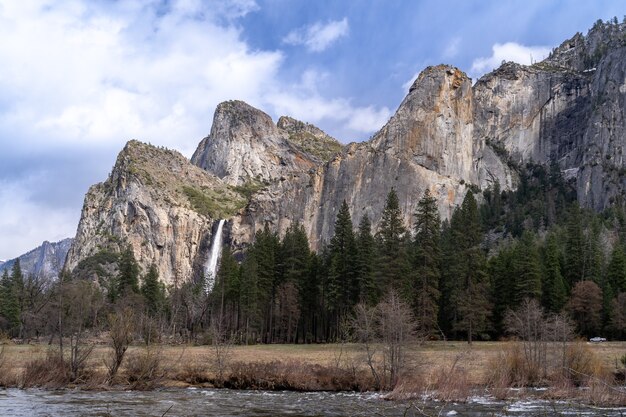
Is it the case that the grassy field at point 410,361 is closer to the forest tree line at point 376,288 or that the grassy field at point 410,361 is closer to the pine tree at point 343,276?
the forest tree line at point 376,288

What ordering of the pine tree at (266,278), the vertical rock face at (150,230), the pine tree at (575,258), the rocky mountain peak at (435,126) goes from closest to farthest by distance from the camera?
the pine tree at (266,278) < the pine tree at (575,258) < the rocky mountain peak at (435,126) < the vertical rock face at (150,230)

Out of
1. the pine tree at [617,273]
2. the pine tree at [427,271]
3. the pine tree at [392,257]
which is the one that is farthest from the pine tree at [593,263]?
the pine tree at [392,257]

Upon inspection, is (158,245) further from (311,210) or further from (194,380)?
(194,380)

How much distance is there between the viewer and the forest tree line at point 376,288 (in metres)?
64.0

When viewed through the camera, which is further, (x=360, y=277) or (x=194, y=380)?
(x=360, y=277)

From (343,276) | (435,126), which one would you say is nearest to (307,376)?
(343,276)

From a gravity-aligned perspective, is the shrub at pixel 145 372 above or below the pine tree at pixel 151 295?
below

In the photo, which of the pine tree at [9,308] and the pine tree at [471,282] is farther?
the pine tree at [9,308]

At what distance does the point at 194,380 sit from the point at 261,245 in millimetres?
45461

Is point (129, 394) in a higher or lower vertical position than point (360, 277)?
lower

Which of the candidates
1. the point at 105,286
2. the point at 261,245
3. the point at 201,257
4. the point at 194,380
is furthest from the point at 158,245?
the point at 194,380

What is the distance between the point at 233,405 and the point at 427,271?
117ft

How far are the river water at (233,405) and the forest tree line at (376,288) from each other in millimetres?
21863

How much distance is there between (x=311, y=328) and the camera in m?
84.8
